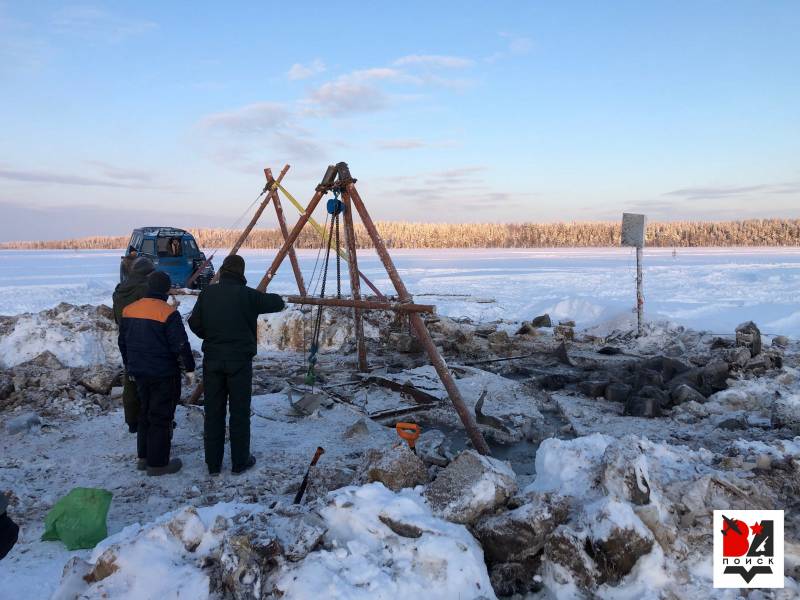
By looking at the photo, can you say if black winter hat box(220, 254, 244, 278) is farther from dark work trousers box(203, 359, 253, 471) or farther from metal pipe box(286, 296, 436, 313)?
metal pipe box(286, 296, 436, 313)

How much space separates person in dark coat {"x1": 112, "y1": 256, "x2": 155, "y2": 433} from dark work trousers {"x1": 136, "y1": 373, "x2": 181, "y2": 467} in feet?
1.78

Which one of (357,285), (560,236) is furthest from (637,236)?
(560,236)

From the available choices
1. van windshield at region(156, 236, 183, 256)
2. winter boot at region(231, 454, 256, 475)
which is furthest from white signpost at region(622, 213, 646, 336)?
van windshield at region(156, 236, 183, 256)

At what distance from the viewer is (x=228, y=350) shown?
185 inches

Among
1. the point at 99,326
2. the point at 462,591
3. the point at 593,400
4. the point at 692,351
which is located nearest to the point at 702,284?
the point at 692,351

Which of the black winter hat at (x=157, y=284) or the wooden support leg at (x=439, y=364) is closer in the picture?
the black winter hat at (x=157, y=284)

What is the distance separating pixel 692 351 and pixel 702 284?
11.8m

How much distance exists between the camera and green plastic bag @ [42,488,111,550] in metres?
3.58

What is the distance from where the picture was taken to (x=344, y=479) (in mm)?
4000

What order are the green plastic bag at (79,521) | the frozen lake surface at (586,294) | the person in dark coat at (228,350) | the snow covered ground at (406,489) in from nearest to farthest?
1. the snow covered ground at (406,489)
2. the green plastic bag at (79,521)
3. the person in dark coat at (228,350)
4. the frozen lake surface at (586,294)

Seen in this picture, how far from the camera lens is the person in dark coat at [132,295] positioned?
17.5 ft

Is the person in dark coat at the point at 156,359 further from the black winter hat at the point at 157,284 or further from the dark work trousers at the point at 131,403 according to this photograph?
the dark work trousers at the point at 131,403

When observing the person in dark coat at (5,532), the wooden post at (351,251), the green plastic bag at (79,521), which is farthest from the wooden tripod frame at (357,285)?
the person in dark coat at (5,532)

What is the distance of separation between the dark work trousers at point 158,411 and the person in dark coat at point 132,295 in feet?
1.78
